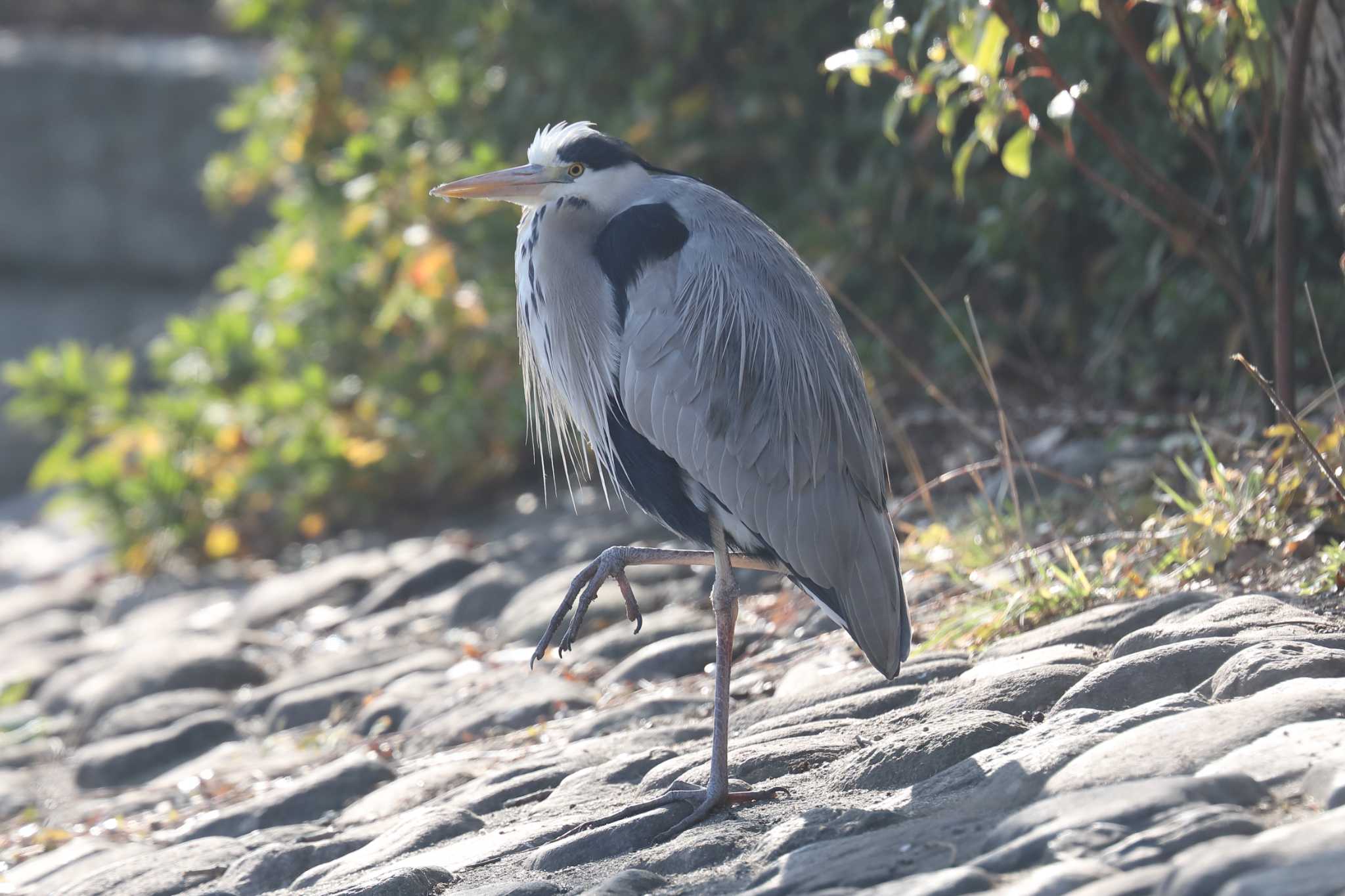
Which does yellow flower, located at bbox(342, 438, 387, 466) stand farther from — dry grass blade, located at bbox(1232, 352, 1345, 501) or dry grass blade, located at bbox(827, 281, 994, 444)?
dry grass blade, located at bbox(1232, 352, 1345, 501)

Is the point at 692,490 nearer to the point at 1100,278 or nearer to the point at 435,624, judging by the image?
the point at 435,624

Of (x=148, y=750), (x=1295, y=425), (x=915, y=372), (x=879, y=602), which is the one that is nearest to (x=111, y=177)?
(x=148, y=750)

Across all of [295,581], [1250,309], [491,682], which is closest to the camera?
[1250,309]

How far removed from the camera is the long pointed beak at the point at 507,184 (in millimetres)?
3400

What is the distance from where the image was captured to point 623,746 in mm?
3518

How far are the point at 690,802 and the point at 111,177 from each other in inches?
499

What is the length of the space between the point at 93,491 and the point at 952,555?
16.9 ft

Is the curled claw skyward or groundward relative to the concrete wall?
groundward

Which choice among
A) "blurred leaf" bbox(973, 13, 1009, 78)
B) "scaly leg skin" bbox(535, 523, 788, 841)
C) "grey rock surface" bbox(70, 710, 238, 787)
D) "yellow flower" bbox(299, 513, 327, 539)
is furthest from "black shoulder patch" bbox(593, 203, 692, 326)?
"yellow flower" bbox(299, 513, 327, 539)

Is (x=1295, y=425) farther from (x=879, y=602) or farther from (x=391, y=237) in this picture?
(x=391, y=237)

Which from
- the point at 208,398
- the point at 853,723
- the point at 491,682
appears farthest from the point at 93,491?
the point at 853,723

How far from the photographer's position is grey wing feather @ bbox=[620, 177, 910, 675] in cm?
323

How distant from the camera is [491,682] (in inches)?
179

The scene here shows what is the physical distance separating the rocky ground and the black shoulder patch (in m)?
1.07
